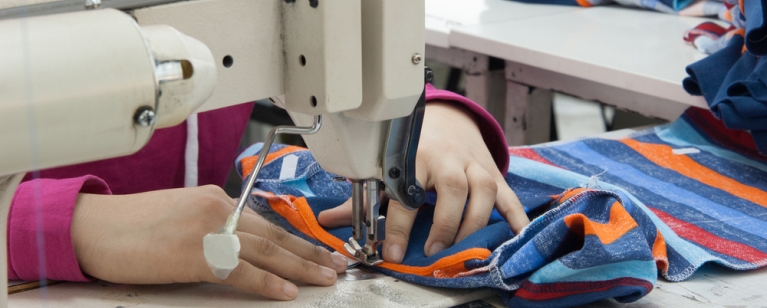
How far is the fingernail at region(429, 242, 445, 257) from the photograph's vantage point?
855 millimetres

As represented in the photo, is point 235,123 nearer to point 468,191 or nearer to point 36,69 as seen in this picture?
point 468,191

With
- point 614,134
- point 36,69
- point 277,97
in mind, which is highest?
point 36,69

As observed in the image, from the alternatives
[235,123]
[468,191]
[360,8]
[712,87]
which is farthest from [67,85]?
[712,87]

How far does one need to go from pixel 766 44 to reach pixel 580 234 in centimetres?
53

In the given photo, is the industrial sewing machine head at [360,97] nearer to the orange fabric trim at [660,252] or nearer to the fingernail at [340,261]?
the fingernail at [340,261]

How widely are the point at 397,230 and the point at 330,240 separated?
0.07 meters

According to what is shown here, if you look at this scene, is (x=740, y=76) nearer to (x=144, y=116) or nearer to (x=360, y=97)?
(x=360, y=97)

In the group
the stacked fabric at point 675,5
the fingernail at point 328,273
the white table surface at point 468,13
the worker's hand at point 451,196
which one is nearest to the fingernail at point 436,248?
the worker's hand at point 451,196

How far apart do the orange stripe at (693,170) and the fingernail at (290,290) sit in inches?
22.9

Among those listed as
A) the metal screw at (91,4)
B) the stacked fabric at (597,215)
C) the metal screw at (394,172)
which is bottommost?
the stacked fabric at (597,215)

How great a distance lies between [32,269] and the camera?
0.80m

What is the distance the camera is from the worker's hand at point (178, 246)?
2.54 ft

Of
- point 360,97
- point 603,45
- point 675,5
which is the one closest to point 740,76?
point 603,45

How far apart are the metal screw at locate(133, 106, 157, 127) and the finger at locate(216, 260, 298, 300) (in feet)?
0.82
